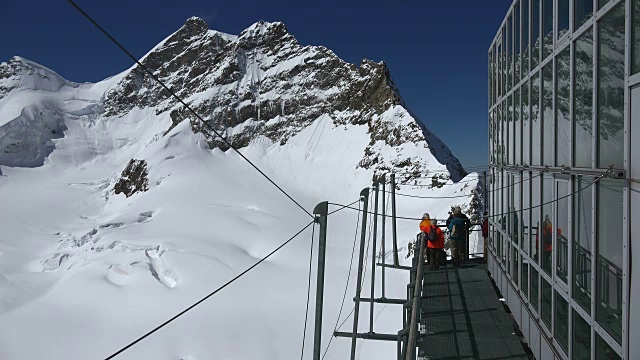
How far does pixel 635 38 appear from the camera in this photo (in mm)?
3281

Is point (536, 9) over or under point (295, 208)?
over

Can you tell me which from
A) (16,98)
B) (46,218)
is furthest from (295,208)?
(16,98)

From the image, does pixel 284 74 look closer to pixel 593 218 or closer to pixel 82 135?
pixel 82 135

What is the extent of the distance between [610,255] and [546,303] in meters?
2.39

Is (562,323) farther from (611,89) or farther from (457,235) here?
(457,235)

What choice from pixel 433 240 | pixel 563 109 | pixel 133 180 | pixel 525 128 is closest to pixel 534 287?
pixel 525 128

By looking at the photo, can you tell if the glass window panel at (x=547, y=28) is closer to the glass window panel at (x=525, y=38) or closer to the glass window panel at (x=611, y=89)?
the glass window panel at (x=525, y=38)

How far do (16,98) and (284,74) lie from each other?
61.5 m

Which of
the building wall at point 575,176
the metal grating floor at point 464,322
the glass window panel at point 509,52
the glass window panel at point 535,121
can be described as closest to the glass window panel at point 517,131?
the building wall at point 575,176

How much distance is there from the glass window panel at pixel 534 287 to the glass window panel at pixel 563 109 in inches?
75.9

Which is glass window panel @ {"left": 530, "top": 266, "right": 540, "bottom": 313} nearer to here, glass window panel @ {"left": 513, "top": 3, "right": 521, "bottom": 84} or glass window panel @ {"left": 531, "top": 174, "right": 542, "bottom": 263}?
glass window panel @ {"left": 531, "top": 174, "right": 542, "bottom": 263}

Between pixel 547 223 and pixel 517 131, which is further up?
pixel 517 131

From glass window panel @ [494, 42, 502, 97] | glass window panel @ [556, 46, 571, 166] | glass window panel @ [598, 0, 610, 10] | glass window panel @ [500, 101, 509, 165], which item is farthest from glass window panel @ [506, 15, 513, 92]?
glass window panel @ [598, 0, 610, 10]

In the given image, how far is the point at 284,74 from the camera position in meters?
70.9
